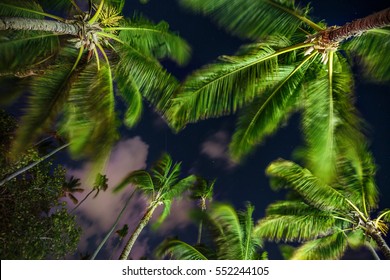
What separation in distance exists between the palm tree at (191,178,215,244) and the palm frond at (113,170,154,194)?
23.6 inches

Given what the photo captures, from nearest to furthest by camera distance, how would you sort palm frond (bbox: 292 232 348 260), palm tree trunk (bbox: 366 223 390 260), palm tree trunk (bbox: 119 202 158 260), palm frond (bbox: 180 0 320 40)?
palm frond (bbox: 180 0 320 40), palm tree trunk (bbox: 366 223 390 260), palm tree trunk (bbox: 119 202 158 260), palm frond (bbox: 292 232 348 260)

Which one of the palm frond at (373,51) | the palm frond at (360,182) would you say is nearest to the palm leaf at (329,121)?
the palm frond at (373,51)

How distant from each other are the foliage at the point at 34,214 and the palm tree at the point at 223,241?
1.12 m

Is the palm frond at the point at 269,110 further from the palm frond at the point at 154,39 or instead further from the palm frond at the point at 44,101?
the palm frond at the point at 44,101

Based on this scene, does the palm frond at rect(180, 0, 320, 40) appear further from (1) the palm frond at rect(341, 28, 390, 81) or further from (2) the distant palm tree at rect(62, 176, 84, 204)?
(2) the distant palm tree at rect(62, 176, 84, 204)

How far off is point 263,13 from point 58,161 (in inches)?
108

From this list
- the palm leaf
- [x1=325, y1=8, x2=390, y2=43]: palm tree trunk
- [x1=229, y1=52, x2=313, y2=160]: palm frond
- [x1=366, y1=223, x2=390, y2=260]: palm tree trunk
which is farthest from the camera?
[x1=366, y1=223, x2=390, y2=260]: palm tree trunk

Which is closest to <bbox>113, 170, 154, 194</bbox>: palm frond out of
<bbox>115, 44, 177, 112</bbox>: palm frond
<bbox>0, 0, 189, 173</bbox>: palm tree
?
<bbox>0, 0, 189, 173</bbox>: palm tree

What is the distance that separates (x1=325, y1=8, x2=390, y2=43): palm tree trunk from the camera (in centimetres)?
183

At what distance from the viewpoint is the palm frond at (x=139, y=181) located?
3.52 meters

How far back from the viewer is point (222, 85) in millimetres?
2473
